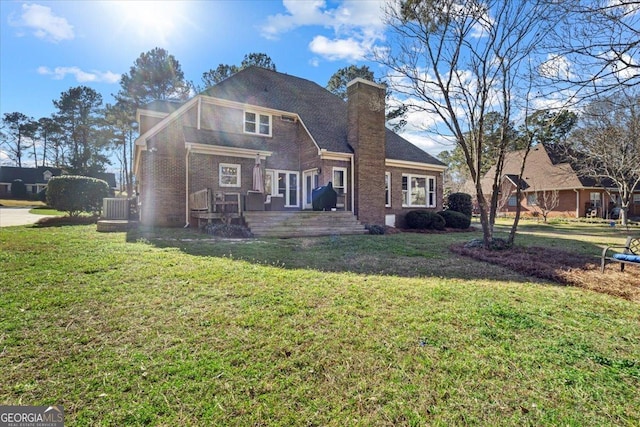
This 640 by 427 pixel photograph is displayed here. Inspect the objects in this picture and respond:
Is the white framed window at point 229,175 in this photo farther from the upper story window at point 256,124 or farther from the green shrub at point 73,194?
the green shrub at point 73,194

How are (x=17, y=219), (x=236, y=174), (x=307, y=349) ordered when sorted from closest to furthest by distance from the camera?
1. (x=307, y=349)
2. (x=236, y=174)
3. (x=17, y=219)

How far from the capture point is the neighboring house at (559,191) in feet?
95.0

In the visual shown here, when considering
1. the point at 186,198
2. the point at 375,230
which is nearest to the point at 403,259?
the point at 375,230

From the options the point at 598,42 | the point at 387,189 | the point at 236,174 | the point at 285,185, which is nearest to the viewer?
the point at 598,42

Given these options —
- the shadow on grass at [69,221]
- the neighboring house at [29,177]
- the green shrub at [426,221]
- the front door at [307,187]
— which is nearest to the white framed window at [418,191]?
the green shrub at [426,221]

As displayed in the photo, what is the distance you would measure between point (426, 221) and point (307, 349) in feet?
46.4

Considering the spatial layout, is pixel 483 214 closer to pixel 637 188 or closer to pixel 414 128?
pixel 414 128

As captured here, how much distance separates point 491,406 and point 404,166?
642 inches

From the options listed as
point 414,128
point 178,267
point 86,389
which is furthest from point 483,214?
point 86,389

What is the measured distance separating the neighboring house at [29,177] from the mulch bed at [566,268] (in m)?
55.7

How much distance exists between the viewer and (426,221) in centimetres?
1603

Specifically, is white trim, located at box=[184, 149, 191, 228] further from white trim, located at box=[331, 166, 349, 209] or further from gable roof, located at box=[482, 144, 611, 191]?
gable roof, located at box=[482, 144, 611, 191]

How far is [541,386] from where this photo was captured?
2643 mm

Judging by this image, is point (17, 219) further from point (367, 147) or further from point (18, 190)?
point (18, 190)
